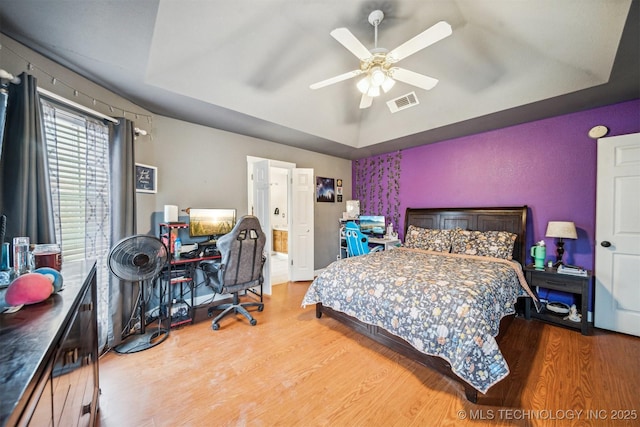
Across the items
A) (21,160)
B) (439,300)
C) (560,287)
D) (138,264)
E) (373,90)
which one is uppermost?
(373,90)

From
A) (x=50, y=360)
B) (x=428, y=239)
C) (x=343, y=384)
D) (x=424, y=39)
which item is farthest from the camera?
(x=428, y=239)

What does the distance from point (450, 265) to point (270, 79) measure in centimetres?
294

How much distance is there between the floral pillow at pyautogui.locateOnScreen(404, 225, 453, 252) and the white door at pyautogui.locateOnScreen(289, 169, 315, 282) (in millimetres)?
1757

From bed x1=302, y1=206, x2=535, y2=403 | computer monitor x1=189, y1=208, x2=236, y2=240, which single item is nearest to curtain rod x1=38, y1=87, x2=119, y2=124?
computer monitor x1=189, y1=208, x2=236, y2=240

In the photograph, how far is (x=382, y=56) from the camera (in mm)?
1926

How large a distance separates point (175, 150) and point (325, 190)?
2.79m

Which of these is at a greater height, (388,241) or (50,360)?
(50,360)

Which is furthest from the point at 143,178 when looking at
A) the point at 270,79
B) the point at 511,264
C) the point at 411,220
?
the point at 511,264

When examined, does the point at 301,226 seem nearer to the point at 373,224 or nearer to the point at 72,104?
the point at 373,224

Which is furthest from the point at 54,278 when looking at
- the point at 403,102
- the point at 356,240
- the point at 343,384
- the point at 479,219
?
the point at 479,219

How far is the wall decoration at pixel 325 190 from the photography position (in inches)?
195

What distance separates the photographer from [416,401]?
1.71 metres

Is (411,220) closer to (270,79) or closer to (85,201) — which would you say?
(270,79)

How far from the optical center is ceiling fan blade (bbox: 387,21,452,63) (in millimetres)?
1590
